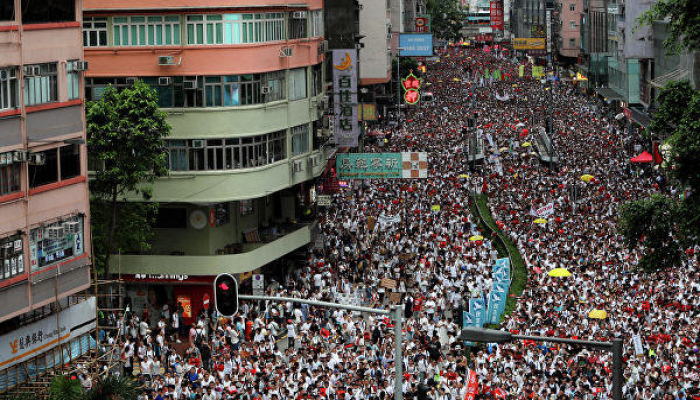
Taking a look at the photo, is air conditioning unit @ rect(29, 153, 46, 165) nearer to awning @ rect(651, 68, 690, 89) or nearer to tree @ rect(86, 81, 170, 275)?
tree @ rect(86, 81, 170, 275)

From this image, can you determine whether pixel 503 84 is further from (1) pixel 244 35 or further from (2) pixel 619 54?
(1) pixel 244 35

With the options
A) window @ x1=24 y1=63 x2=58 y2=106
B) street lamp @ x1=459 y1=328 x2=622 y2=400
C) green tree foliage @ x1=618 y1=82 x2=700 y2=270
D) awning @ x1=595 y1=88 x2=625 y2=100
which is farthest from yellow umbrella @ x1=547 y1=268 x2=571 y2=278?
awning @ x1=595 y1=88 x2=625 y2=100

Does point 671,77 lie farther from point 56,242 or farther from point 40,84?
point 56,242

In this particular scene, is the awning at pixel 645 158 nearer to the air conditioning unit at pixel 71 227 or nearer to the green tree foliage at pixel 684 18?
the green tree foliage at pixel 684 18

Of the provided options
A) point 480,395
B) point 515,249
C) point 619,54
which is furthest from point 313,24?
point 619,54

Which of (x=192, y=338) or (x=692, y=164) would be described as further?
(x=192, y=338)

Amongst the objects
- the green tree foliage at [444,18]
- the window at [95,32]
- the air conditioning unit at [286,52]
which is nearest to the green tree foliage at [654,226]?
the air conditioning unit at [286,52]
